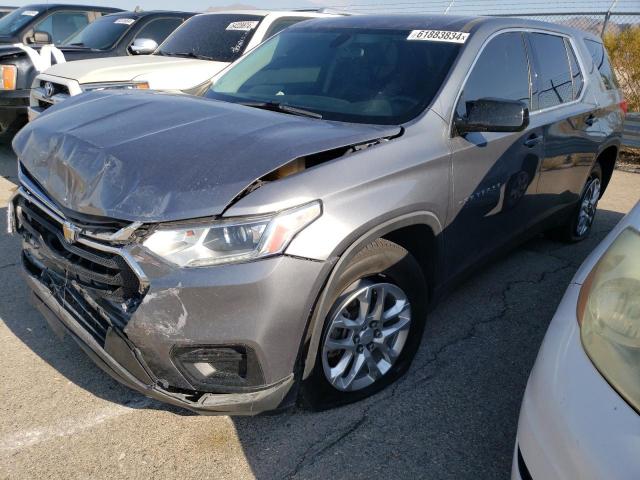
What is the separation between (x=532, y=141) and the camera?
11.9 ft

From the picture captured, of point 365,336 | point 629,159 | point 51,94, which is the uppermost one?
point 51,94

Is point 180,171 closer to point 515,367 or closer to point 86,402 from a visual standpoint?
point 86,402

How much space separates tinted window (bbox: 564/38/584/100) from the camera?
434 centimetres

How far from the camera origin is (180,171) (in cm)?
228

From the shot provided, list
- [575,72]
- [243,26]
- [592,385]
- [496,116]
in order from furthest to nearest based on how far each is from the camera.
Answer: [243,26]
[575,72]
[496,116]
[592,385]

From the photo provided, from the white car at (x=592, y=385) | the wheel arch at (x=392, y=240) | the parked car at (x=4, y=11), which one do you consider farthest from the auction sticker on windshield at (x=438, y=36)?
the parked car at (x=4, y=11)

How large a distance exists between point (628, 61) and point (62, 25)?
885 centimetres

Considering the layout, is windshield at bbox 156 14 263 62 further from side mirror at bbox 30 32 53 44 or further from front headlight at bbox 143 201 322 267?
front headlight at bbox 143 201 322 267

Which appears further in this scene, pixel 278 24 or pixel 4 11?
pixel 4 11

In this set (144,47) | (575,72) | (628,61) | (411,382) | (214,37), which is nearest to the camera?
(411,382)

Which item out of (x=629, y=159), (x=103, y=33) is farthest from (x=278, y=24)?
(x=629, y=159)

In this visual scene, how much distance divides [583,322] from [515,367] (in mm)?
1527

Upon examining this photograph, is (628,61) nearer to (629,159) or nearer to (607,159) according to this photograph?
(629,159)

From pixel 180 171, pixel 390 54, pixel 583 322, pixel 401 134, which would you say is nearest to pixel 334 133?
pixel 401 134
